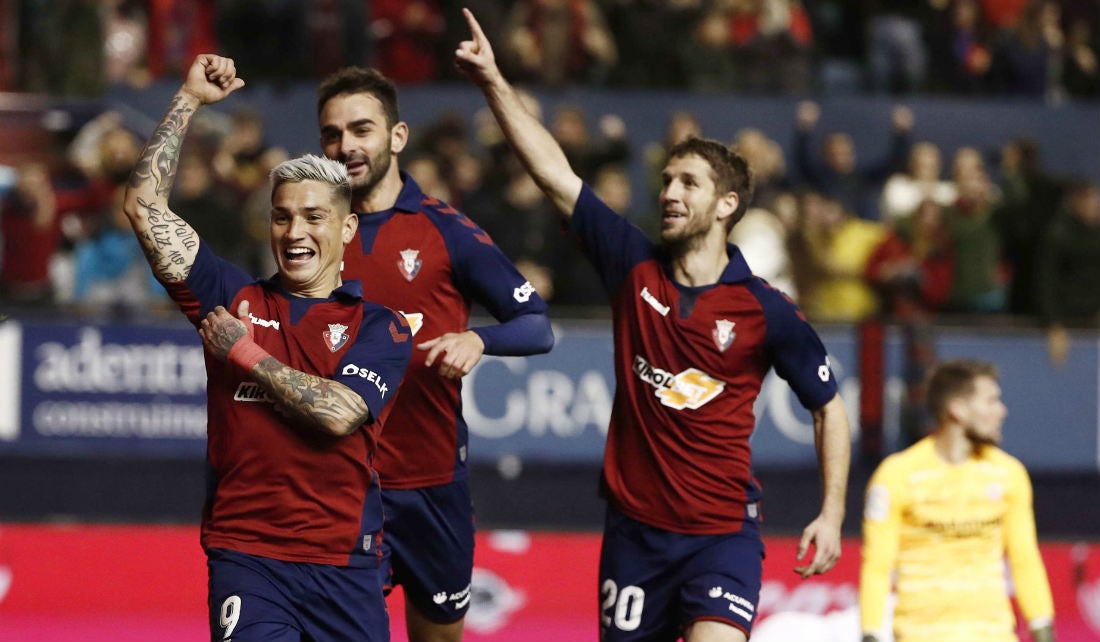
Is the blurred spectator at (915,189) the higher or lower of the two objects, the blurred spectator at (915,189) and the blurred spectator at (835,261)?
the higher

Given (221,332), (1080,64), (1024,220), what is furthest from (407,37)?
(221,332)

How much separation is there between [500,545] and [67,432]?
5700mm

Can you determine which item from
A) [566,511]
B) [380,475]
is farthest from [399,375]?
[566,511]

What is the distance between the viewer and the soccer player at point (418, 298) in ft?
19.2

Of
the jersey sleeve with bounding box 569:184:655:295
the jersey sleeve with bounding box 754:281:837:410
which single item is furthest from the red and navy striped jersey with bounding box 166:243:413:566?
the jersey sleeve with bounding box 754:281:837:410

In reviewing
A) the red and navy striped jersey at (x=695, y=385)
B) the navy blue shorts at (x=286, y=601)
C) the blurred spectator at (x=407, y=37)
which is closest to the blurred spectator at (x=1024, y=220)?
the blurred spectator at (x=407, y=37)

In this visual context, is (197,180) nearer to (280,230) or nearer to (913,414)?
(913,414)

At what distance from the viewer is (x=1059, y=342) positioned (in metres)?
13.1

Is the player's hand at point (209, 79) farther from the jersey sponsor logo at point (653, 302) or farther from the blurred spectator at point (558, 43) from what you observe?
the blurred spectator at point (558, 43)

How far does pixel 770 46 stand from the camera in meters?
16.0

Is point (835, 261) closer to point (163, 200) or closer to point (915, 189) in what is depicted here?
point (915, 189)

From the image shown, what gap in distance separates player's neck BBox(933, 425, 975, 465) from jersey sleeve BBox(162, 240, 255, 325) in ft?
8.83

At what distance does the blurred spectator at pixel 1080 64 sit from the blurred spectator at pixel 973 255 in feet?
12.0

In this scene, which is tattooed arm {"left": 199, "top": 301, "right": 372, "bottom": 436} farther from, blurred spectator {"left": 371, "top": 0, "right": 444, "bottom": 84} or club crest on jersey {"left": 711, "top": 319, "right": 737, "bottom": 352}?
blurred spectator {"left": 371, "top": 0, "right": 444, "bottom": 84}
